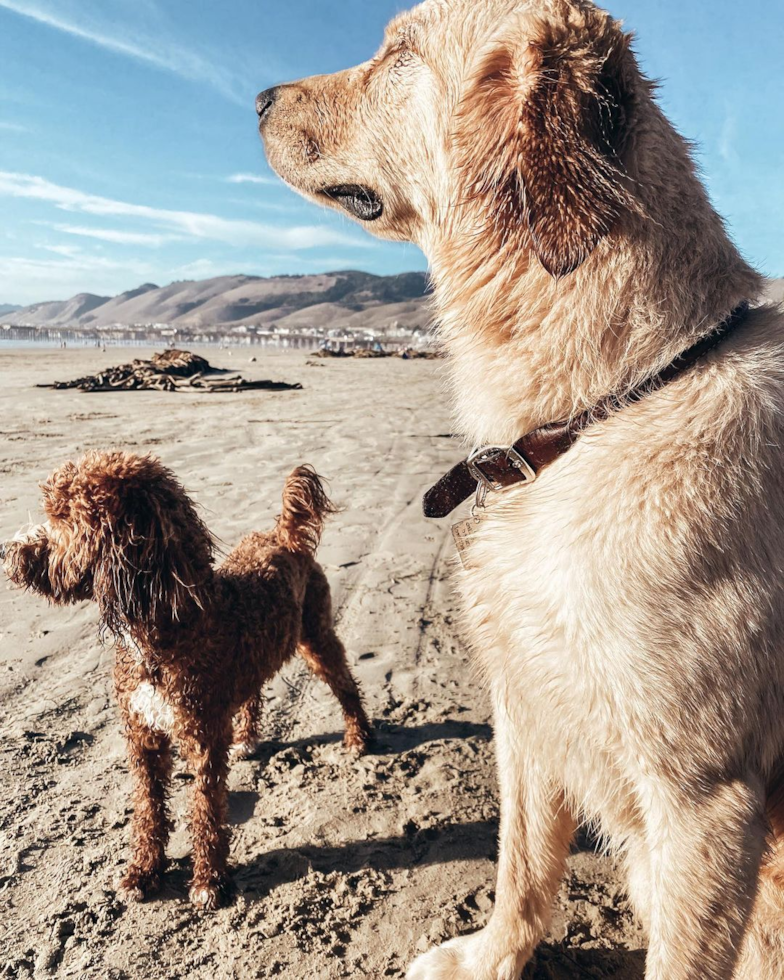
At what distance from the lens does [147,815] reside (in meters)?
2.66

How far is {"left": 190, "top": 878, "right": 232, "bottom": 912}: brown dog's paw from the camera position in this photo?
255 centimetres

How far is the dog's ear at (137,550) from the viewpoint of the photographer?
2.54 meters

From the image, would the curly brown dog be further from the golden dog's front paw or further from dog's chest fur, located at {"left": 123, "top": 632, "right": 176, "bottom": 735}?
the golden dog's front paw

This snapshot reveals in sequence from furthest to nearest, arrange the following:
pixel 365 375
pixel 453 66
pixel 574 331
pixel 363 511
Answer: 1. pixel 365 375
2. pixel 363 511
3. pixel 453 66
4. pixel 574 331

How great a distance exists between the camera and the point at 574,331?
1.71m

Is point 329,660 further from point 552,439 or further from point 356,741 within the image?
point 552,439

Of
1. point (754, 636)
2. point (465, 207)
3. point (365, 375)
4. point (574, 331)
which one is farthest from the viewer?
point (365, 375)

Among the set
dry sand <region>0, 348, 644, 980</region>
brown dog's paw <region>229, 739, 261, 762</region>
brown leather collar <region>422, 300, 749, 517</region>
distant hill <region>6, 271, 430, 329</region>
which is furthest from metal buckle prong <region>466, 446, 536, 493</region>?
distant hill <region>6, 271, 430, 329</region>

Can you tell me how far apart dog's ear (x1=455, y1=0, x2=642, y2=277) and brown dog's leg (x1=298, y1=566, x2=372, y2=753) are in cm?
234

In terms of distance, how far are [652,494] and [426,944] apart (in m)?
1.88

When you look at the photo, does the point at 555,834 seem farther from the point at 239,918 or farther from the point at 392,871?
the point at 239,918

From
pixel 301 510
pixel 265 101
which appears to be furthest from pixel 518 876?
pixel 265 101

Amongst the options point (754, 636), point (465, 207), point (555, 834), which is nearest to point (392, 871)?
point (555, 834)

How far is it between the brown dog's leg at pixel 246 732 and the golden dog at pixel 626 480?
1.81 metres
